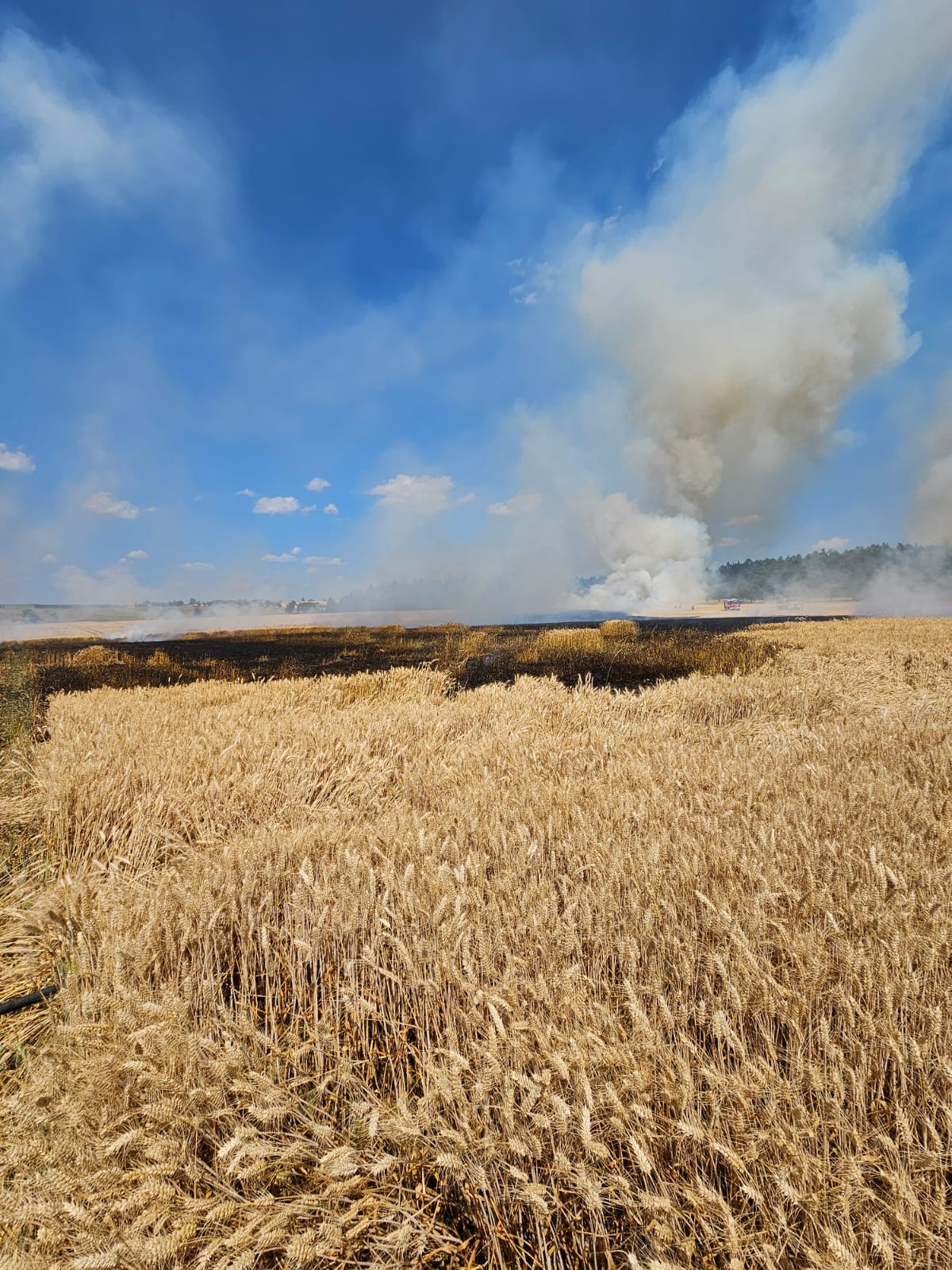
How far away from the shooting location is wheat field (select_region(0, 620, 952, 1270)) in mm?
1590

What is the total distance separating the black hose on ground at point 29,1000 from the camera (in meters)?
2.84

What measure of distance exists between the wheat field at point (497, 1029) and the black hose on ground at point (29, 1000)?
0.14 meters

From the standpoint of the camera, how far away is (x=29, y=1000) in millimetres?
2961

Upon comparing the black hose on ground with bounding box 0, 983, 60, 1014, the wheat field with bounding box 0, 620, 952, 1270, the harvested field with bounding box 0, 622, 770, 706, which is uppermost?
the harvested field with bounding box 0, 622, 770, 706

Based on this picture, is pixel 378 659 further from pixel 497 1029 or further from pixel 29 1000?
pixel 497 1029

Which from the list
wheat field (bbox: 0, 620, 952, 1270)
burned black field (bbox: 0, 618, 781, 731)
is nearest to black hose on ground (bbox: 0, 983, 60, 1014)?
wheat field (bbox: 0, 620, 952, 1270)

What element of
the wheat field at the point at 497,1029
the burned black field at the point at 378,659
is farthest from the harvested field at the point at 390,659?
the wheat field at the point at 497,1029

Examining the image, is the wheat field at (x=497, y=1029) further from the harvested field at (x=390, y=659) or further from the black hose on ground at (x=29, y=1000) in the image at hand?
the harvested field at (x=390, y=659)

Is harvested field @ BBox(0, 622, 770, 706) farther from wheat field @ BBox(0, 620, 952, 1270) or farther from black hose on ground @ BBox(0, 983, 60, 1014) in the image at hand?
black hose on ground @ BBox(0, 983, 60, 1014)

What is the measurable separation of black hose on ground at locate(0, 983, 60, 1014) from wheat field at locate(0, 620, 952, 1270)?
14 centimetres

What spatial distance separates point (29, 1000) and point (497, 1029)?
8.25ft

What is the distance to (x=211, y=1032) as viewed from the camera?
7.66 ft

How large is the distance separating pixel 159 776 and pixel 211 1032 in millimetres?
3668

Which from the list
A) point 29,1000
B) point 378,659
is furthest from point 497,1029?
point 378,659
